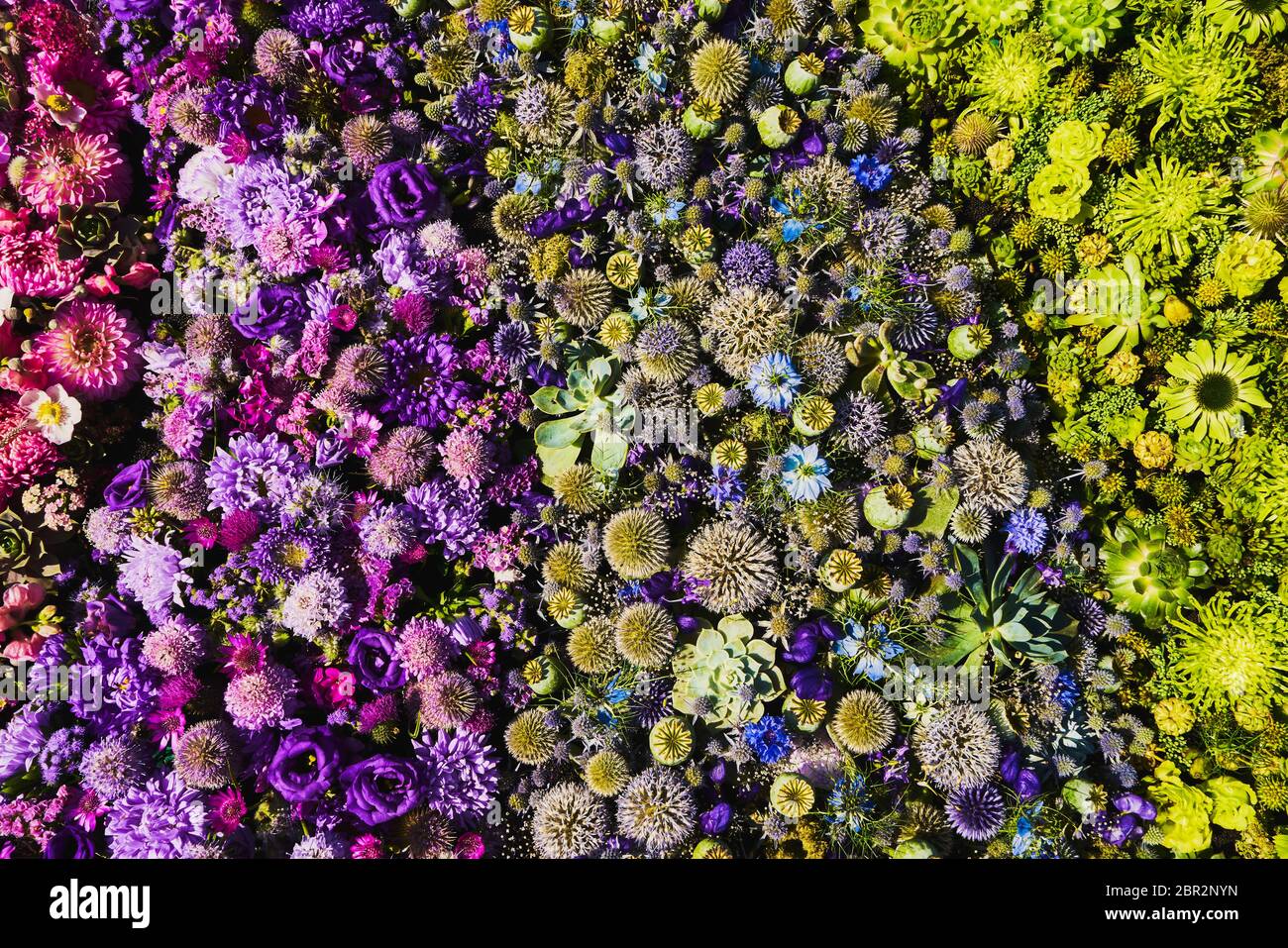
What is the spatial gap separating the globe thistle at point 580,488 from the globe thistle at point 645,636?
47 centimetres

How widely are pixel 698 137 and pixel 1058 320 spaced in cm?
184

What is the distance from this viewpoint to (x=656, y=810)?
3154mm

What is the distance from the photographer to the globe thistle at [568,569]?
329 cm

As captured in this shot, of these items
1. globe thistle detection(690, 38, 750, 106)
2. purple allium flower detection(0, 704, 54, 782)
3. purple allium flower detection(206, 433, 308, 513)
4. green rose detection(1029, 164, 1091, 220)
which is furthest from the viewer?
green rose detection(1029, 164, 1091, 220)

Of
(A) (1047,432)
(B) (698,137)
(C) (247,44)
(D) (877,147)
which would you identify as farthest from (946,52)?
(C) (247,44)

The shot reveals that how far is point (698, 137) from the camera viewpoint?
3.51 m

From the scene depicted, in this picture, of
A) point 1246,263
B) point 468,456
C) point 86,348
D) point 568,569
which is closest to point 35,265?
point 86,348

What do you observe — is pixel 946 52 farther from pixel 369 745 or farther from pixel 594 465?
pixel 369 745

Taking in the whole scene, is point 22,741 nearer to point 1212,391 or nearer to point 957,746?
point 957,746

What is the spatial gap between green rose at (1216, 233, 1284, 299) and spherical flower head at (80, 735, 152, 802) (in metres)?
5.03

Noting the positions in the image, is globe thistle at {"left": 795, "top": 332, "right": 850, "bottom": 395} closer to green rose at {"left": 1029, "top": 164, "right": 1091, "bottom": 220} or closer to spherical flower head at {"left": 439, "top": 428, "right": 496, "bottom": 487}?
green rose at {"left": 1029, "top": 164, "right": 1091, "bottom": 220}

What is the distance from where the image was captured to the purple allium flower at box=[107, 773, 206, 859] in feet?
10.1

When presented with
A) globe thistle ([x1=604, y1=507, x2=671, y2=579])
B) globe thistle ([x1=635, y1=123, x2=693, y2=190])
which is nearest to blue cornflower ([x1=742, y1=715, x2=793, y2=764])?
globe thistle ([x1=604, y1=507, x2=671, y2=579])

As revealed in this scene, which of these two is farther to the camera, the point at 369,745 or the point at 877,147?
the point at 877,147
